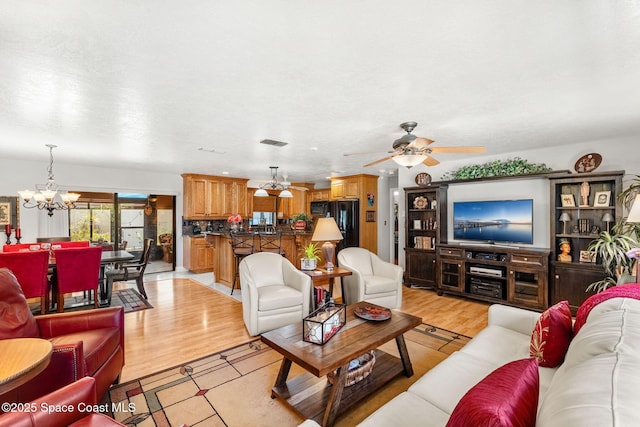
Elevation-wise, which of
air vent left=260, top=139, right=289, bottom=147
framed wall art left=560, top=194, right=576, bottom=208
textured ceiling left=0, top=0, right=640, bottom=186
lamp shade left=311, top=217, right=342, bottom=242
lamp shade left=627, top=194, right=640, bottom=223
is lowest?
lamp shade left=311, top=217, right=342, bottom=242

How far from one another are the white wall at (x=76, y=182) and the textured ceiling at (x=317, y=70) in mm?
2037

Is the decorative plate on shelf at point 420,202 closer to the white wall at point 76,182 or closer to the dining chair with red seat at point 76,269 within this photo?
the dining chair with red seat at point 76,269

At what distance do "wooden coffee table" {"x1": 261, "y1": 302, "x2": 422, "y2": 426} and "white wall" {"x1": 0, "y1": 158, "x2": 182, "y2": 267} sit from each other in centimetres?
578

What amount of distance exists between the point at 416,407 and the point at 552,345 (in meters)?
0.94

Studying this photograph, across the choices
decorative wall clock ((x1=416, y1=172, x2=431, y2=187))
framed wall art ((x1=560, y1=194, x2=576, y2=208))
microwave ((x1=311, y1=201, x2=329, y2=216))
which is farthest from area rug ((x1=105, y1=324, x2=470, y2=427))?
microwave ((x1=311, y1=201, x2=329, y2=216))

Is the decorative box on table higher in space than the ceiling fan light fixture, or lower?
lower

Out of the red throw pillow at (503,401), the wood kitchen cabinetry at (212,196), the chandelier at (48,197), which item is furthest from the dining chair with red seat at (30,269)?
the red throw pillow at (503,401)

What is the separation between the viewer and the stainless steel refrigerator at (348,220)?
7055 millimetres

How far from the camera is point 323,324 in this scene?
6.77 ft

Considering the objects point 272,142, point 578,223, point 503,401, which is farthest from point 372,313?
point 578,223

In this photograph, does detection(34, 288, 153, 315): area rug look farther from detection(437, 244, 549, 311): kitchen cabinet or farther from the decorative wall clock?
the decorative wall clock

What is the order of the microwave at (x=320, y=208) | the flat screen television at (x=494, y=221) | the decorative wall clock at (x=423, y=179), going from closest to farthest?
the flat screen television at (x=494, y=221) → the decorative wall clock at (x=423, y=179) → the microwave at (x=320, y=208)

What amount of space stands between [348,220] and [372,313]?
4631 mm

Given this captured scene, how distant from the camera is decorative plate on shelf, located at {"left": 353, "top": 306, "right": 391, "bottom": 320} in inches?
96.7
